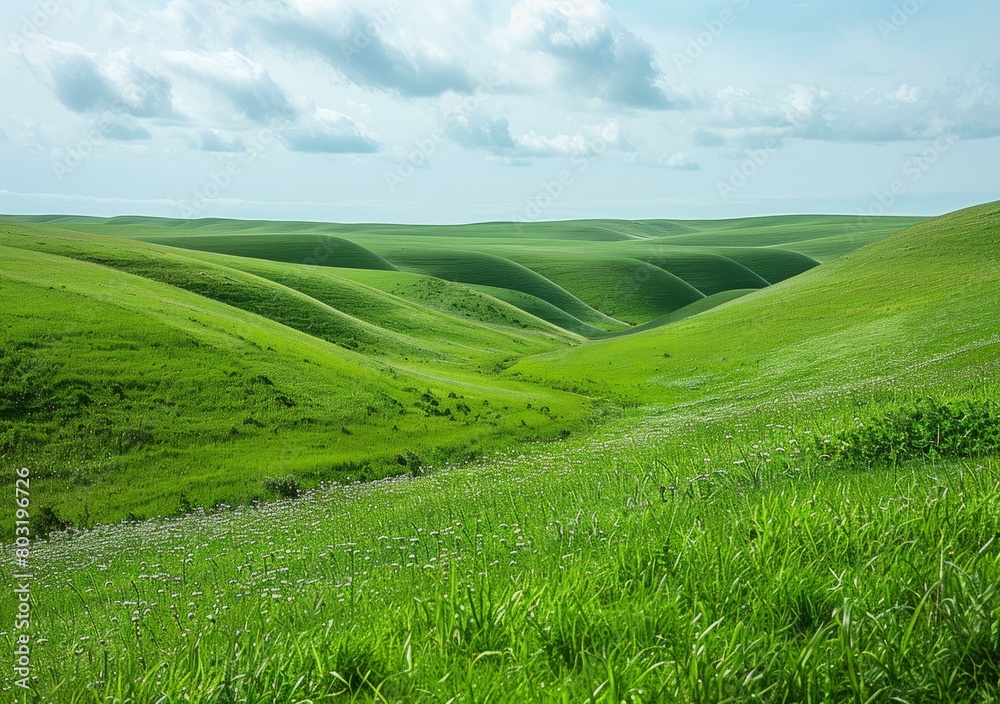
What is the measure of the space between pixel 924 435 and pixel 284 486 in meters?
22.0

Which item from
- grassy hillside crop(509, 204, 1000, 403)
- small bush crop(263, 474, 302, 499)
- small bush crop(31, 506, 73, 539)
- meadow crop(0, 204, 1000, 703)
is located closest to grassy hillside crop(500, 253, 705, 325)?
grassy hillside crop(509, 204, 1000, 403)

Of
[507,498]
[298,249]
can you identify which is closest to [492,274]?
[298,249]

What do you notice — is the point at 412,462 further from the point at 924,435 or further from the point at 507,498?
the point at 924,435

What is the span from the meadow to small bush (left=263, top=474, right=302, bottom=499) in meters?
0.42

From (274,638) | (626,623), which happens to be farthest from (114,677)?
(626,623)

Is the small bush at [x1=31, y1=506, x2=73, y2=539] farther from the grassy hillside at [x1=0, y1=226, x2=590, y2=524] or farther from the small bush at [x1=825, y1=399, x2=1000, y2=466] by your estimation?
the small bush at [x1=825, y1=399, x2=1000, y2=466]

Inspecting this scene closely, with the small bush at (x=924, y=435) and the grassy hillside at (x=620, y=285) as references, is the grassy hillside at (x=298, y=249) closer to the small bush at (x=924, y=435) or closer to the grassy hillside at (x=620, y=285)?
the grassy hillside at (x=620, y=285)

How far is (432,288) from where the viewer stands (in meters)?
109

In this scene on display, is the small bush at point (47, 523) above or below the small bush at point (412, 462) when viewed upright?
above

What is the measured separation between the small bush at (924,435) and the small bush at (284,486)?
2052 cm

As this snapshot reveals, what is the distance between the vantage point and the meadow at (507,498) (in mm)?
4426

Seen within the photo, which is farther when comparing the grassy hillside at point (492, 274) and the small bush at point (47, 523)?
the grassy hillside at point (492, 274)

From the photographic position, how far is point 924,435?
11398 millimetres

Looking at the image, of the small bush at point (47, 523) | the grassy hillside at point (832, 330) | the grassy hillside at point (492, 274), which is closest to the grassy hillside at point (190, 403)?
the small bush at point (47, 523)
